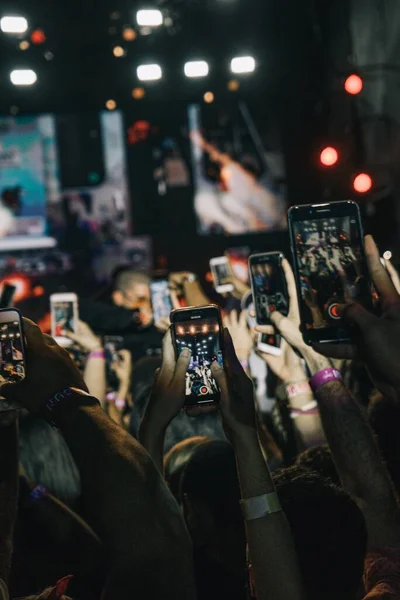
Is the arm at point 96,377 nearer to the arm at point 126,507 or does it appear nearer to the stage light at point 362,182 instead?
the arm at point 126,507

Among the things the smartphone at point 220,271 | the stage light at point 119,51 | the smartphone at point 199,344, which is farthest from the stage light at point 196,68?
the smartphone at point 199,344

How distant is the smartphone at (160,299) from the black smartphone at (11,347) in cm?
230

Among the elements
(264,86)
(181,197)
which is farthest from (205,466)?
(181,197)

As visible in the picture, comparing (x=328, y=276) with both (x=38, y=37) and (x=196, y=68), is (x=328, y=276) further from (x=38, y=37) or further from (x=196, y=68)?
(x=38, y=37)

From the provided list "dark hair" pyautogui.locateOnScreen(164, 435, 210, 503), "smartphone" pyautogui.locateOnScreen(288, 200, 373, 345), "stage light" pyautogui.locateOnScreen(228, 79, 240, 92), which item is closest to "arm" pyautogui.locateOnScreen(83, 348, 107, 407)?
"dark hair" pyautogui.locateOnScreen(164, 435, 210, 503)

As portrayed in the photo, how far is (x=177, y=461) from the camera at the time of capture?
2.58 m

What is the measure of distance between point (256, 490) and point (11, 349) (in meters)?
0.71

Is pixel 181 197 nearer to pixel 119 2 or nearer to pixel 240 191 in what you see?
pixel 240 191

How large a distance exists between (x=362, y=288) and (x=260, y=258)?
949 mm

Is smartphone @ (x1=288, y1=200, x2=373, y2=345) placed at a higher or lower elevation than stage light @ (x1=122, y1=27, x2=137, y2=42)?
lower

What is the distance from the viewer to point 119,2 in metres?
8.66

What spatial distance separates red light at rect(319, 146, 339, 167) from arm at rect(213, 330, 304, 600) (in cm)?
472

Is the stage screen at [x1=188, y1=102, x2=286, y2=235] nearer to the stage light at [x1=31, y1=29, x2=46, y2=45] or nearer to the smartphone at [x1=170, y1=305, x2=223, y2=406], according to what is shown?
the stage light at [x1=31, y1=29, x2=46, y2=45]

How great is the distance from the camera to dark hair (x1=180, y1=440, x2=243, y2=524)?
7.07 ft
